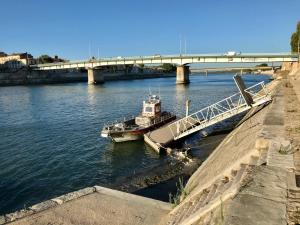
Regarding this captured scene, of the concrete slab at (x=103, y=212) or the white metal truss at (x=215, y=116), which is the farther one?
the white metal truss at (x=215, y=116)

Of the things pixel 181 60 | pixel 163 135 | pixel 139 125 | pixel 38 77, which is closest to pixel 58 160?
pixel 139 125

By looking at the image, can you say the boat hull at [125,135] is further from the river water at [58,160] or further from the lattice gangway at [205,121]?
the lattice gangway at [205,121]

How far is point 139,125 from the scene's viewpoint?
32.9 meters

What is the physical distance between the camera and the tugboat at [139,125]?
30.4 meters

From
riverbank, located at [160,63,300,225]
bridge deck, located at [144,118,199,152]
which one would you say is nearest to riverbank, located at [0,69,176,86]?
bridge deck, located at [144,118,199,152]

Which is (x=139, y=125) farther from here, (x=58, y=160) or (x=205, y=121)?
(x=58, y=160)

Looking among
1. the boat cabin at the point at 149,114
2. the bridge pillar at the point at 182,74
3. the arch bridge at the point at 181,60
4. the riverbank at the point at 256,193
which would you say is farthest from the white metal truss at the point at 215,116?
the bridge pillar at the point at 182,74

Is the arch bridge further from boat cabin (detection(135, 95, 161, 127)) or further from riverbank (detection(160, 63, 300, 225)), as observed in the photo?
riverbank (detection(160, 63, 300, 225))

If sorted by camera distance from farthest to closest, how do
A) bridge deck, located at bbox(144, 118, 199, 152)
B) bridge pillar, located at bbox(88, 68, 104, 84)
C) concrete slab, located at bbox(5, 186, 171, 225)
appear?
1. bridge pillar, located at bbox(88, 68, 104, 84)
2. bridge deck, located at bbox(144, 118, 199, 152)
3. concrete slab, located at bbox(5, 186, 171, 225)

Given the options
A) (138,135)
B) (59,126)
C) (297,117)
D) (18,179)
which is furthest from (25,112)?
(297,117)

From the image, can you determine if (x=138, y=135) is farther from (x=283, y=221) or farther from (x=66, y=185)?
(x=283, y=221)

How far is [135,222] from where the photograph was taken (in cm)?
958

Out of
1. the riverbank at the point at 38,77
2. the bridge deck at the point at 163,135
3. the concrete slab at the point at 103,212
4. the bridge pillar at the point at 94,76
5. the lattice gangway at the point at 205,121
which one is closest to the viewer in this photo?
the concrete slab at the point at 103,212

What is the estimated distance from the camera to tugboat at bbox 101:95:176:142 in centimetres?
3042
